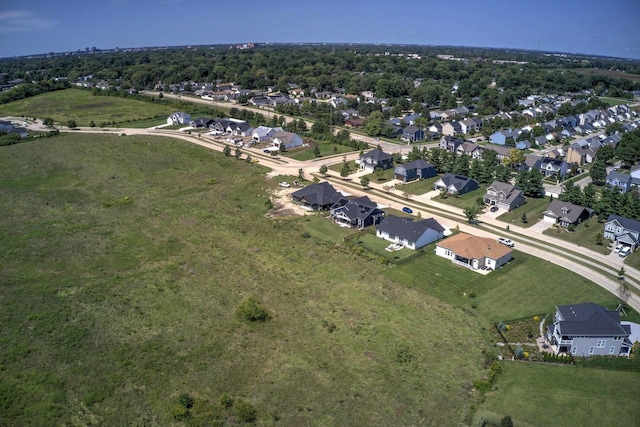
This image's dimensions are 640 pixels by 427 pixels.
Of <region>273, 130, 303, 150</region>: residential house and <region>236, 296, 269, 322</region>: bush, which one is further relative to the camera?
<region>273, 130, 303, 150</region>: residential house

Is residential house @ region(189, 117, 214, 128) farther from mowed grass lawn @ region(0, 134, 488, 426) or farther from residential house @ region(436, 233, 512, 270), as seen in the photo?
residential house @ region(436, 233, 512, 270)

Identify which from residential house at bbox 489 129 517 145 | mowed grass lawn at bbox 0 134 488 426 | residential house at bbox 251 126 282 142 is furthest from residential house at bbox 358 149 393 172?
residential house at bbox 489 129 517 145

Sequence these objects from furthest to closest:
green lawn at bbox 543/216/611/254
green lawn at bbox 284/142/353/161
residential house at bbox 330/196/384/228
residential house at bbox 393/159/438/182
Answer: green lawn at bbox 284/142/353/161 → residential house at bbox 393/159/438/182 → residential house at bbox 330/196/384/228 → green lawn at bbox 543/216/611/254

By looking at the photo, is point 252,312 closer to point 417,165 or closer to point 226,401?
point 226,401

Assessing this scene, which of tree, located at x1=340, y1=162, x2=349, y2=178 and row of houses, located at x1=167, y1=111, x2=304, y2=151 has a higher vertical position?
row of houses, located at x1=167, y1=111, x2=304, y2=151

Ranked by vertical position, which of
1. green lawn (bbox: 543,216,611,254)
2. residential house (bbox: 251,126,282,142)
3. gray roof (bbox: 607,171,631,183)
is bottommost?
green lawn (bbox: 543,216,611,254)

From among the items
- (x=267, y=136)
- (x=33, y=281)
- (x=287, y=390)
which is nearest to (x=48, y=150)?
(x=267, y=136)
